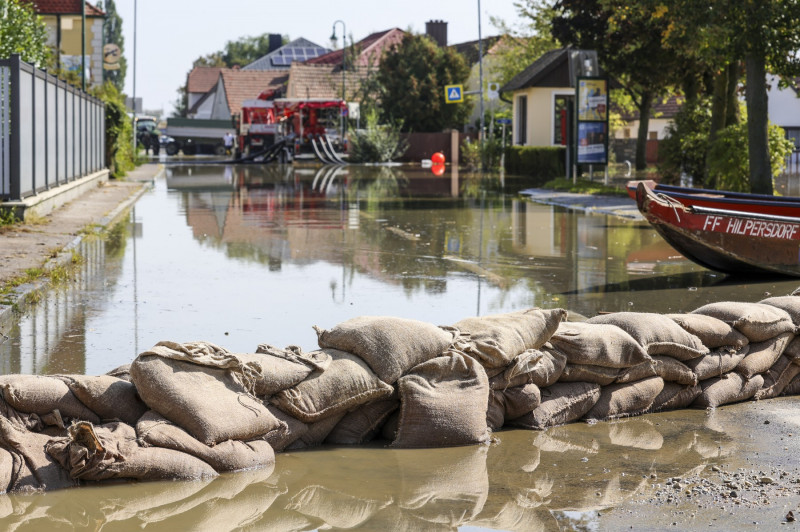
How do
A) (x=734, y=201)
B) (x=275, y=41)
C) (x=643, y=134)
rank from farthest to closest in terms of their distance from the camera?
(x=275, y=41)
(x=643, y=134)
(x=734, y=201)

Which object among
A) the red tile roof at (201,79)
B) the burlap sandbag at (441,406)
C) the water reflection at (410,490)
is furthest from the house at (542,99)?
the red tile roof at (201,79)

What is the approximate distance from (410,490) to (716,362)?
2513 millimetres

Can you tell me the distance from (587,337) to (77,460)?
290cm

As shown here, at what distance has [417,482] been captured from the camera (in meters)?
5.12

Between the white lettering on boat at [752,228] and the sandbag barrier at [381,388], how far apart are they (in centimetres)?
536

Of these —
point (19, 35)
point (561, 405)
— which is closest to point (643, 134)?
point (19, 35)

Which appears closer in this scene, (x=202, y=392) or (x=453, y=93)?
(x=202, y=392)

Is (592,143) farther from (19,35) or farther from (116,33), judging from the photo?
(116,33)

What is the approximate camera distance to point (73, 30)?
186 ft

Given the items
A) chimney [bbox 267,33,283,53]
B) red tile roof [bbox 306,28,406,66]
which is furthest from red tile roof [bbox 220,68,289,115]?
chimney [bbox 267,33,283,53]

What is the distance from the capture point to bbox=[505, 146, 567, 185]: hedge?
38750 mm


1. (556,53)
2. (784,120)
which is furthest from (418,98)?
(784,120)

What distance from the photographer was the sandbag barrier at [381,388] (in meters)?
4.97

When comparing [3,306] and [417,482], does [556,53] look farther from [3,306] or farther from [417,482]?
[417,482]
